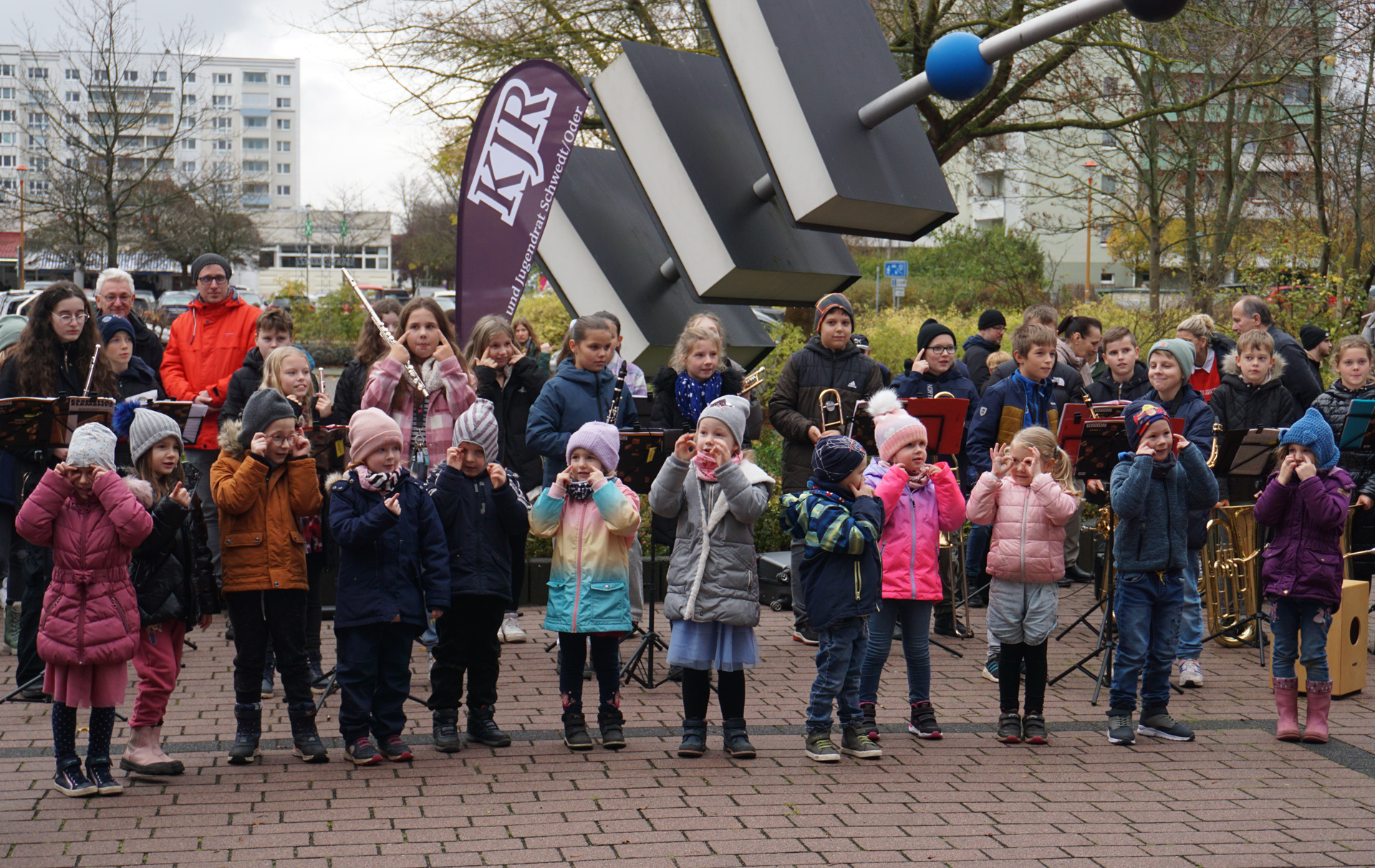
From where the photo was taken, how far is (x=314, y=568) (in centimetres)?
630

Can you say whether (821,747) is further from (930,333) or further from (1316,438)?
(930,333)

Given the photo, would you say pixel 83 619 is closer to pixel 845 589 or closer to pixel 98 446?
Answer: pixel 98 446

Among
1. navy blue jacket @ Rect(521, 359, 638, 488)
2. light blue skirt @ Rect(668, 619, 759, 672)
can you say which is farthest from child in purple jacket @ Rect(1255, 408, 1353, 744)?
navy blue jacket @ Rect(521, 359, 638, 488)

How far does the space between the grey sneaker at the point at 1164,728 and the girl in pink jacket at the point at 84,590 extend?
4813mm

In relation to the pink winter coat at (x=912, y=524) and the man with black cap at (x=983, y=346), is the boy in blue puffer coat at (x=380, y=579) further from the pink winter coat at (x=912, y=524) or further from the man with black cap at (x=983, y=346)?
the man with black cap at (x=983, y=346)

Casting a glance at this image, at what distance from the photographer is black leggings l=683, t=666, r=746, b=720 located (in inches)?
226

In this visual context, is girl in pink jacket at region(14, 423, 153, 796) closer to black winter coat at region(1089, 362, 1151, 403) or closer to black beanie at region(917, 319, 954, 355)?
black beanie at region(917, 319, 954, 355)

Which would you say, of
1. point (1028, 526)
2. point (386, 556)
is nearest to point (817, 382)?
point (1028, 526)

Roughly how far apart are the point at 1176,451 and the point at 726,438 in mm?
2324

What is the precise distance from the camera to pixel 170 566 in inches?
210

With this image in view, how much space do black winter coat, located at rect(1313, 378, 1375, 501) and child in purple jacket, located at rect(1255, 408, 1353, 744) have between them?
1.52 metres

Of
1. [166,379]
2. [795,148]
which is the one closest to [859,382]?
[795,148]

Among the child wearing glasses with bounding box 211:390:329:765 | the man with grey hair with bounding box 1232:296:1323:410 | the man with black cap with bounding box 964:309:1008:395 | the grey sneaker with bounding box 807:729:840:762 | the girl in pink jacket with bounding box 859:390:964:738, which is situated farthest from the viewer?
the man with black cap with bounding box 964:309:1008:395

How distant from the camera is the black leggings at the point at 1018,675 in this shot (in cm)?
616
